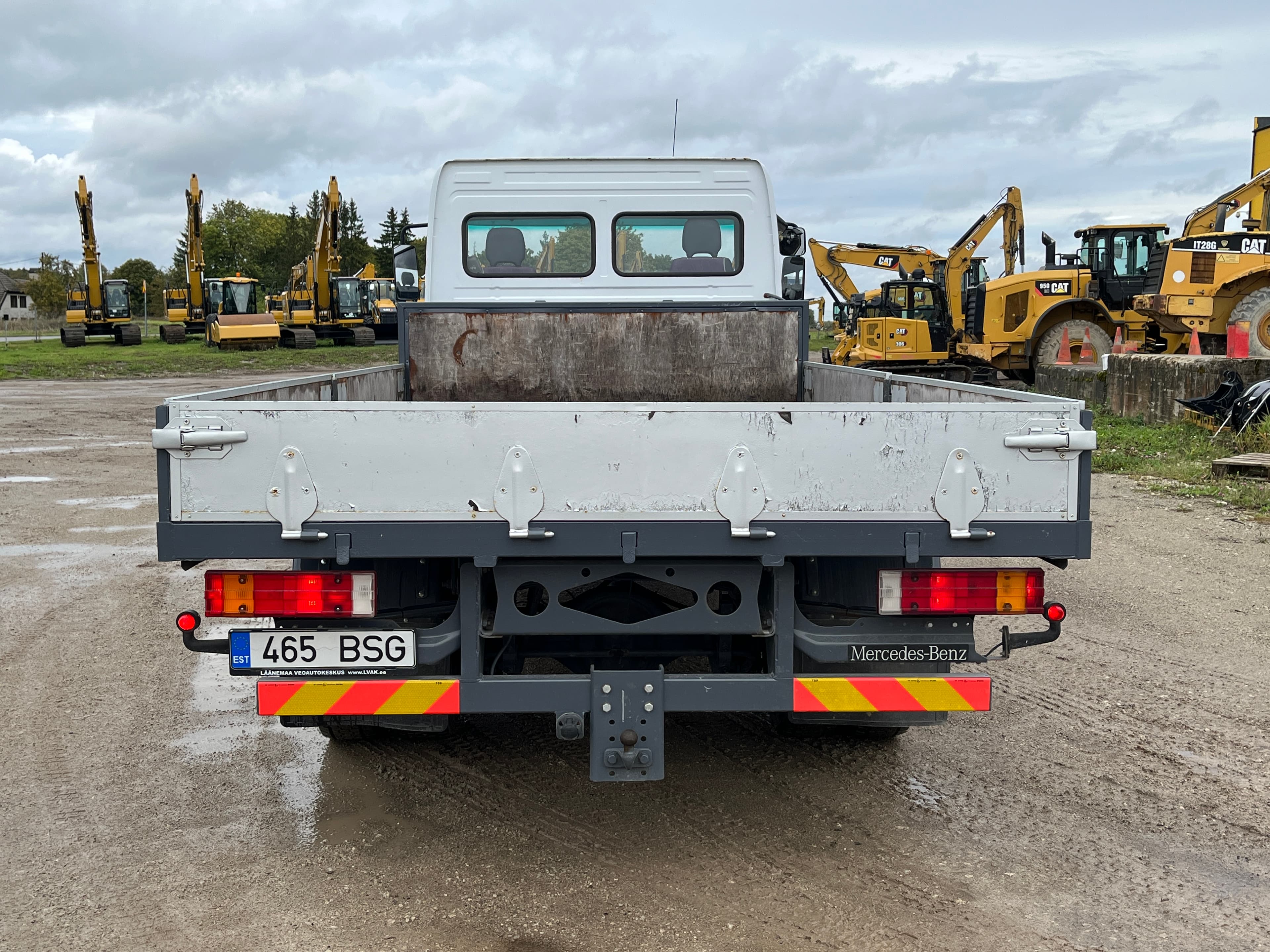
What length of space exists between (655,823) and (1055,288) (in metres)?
19.4

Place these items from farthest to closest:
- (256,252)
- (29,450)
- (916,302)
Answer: (256,252)
(916,302)
(29,450)

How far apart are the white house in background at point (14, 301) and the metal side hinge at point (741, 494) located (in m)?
107

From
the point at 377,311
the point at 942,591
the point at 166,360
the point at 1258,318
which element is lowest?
the point at 942,591

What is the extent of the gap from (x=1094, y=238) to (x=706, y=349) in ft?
59.7

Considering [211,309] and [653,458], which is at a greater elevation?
[211,309]

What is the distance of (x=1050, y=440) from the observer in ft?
10.5

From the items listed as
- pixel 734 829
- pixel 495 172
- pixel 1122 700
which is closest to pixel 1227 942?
pixel 734 829

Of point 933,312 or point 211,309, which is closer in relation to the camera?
point 933,312

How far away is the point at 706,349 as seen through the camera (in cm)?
573

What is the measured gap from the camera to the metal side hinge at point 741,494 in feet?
10.6

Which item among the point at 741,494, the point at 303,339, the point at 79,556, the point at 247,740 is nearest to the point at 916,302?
the point at 79,556

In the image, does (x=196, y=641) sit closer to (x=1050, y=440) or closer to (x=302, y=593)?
(x=302, y=593)

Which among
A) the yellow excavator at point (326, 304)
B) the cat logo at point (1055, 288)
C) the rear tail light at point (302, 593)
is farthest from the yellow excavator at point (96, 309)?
the rear tail light at point (302, 593)

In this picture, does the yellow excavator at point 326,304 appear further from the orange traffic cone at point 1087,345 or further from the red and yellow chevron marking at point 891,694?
the red and yellow chevron marking at point 891,694
